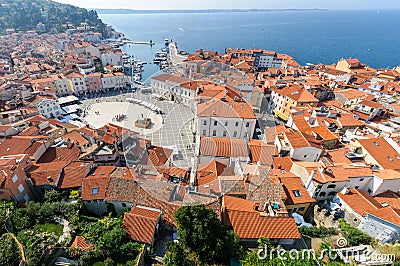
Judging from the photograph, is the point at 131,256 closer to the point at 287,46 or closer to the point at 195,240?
the point at 195,240

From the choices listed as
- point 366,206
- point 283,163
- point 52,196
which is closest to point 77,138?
point 52,196

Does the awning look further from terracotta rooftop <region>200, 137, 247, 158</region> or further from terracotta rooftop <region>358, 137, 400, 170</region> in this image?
terracotta rooftop <region>200, 137, 247, 158</region>

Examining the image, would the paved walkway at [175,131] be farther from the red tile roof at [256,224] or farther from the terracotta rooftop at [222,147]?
the red tile roof at [256,224]

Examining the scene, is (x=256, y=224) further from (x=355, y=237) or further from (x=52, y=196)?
(x=52, y=196)

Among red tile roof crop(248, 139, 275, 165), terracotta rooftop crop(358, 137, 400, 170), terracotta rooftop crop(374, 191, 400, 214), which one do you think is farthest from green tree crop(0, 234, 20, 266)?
terracotta rooftop crop(358, 137, 400, 170)

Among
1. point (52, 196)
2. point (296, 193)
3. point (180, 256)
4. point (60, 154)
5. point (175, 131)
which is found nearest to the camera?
point (180, 256)

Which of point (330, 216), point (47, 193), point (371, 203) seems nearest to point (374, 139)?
point (371, 203)

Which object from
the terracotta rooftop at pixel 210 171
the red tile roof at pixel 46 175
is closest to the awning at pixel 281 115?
the terracotta rooftop at pixel 210 171
